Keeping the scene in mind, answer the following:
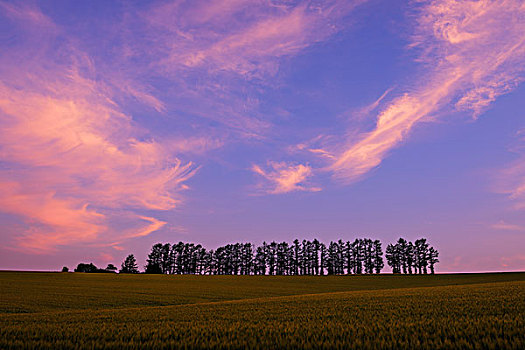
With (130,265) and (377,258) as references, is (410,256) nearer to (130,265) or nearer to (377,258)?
(377,258)

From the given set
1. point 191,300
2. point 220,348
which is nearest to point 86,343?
point 220,348

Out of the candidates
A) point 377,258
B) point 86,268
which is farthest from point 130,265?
point 377,258

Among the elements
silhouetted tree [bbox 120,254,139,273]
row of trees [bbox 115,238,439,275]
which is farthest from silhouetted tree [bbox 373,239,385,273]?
silhouetted tree [bbox 120,254,139,273]

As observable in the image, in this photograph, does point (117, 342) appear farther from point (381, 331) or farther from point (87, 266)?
point (87, 266)

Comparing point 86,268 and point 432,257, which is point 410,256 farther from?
point 86,268

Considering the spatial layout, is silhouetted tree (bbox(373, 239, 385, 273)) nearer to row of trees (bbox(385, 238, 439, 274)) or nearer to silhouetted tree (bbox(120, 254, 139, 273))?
row of trees (bbox(385, 238, 439, 274))

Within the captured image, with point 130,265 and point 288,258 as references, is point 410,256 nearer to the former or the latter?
point 288,258

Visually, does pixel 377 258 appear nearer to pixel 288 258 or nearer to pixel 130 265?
pixel 288 258

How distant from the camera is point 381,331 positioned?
291 inches

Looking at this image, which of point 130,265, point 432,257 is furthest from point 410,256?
point 130,265

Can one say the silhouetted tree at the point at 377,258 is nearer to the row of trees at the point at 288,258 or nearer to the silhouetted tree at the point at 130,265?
the row of trees at the point at 288,258

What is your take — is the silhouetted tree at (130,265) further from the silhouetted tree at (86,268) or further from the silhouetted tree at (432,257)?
the silhouetted tree at (432,257)

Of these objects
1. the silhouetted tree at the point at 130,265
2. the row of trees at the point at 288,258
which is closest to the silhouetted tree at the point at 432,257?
the row of trees at the point at 288,258

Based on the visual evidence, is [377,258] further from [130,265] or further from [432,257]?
[130,265]
